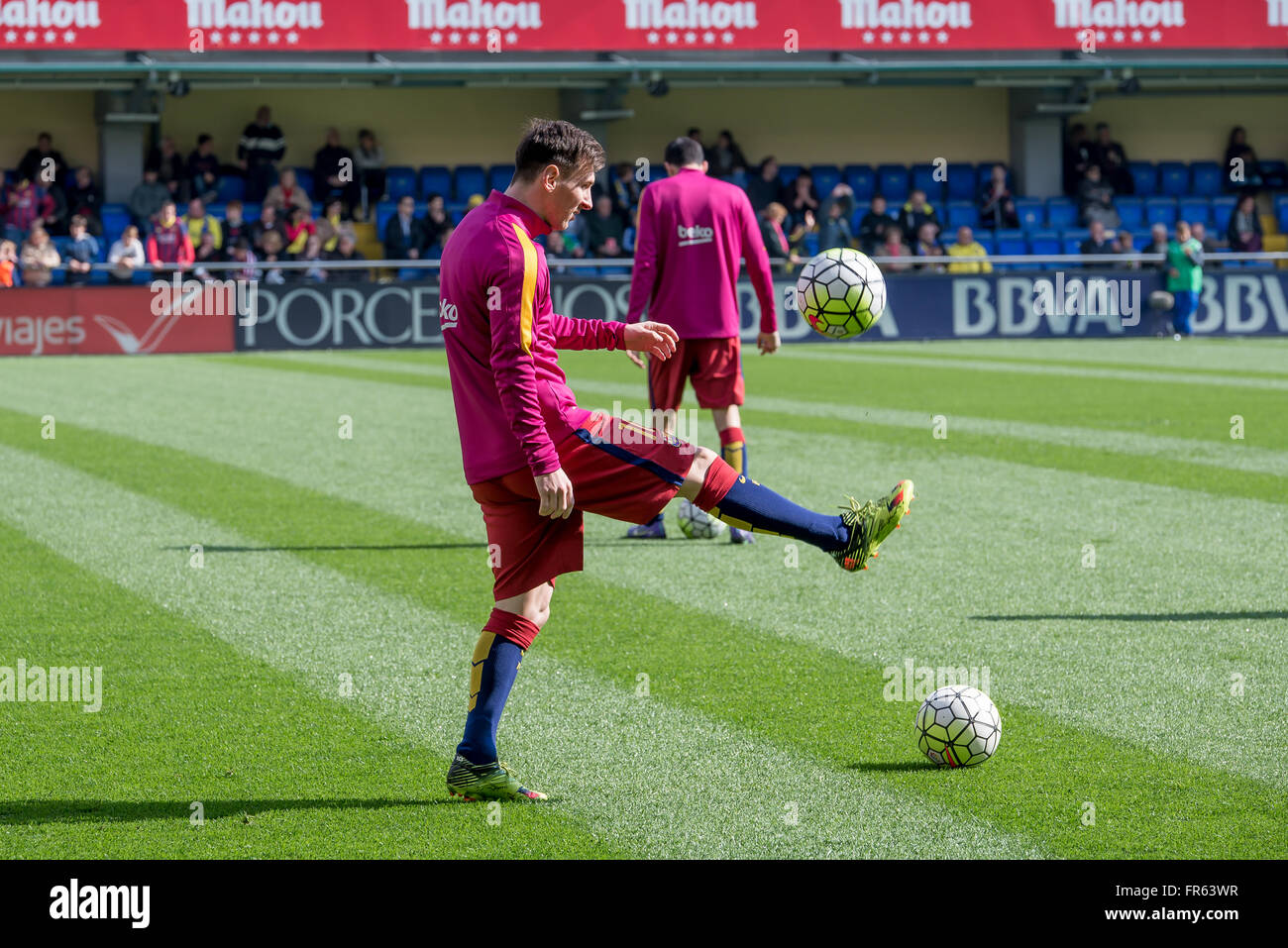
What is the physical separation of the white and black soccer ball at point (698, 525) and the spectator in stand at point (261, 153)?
20.3 metres

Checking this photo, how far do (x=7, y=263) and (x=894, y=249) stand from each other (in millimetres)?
13248

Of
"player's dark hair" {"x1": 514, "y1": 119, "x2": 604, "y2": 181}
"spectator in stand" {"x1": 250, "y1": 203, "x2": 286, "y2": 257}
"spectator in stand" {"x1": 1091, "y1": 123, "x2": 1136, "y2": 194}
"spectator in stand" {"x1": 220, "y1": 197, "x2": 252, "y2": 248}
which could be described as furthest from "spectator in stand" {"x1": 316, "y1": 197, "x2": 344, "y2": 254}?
"player's dark hair" {"x1": 514, "y1": 119, "x2": 604, "y2": 181}

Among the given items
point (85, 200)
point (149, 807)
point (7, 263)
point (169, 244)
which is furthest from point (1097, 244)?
point (149, 807)

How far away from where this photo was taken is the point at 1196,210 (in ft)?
105

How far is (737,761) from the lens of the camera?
17.0 ft

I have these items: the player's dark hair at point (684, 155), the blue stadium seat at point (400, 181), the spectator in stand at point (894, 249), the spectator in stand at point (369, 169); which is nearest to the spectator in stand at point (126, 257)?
the spectator in stand at point (369, 169)

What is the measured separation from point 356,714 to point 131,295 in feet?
61.6

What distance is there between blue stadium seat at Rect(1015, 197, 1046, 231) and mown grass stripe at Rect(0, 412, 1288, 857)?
23.7 metres

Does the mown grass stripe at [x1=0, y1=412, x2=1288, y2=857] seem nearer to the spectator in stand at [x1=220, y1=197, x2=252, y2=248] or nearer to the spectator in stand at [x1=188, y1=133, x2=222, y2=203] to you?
the spectator in stand at [x1=220, y1=197, x2=252, y2=248]

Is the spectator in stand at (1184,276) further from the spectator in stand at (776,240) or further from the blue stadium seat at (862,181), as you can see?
the blue stadium seat at (862,181)

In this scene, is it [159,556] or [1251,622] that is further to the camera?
[159,556]

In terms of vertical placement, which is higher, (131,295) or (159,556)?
(131,295)
